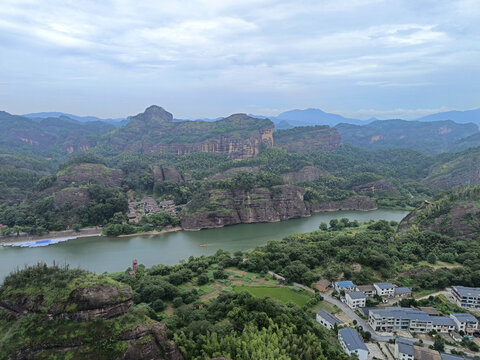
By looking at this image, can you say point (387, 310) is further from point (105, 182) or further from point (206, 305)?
point (105, 182)

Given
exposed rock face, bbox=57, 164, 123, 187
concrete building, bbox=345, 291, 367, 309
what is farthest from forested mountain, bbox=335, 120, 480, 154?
concrete building, bbox=345, 291, 367, 309

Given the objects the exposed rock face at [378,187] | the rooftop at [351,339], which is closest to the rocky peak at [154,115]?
the exposed rock face at [378,187]

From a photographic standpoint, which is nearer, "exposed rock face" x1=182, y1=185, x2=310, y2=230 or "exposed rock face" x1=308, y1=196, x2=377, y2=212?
"exposed rock face" x1=182, y1=185, x2=310, y2=230

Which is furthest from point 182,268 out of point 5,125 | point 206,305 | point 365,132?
point 365,132

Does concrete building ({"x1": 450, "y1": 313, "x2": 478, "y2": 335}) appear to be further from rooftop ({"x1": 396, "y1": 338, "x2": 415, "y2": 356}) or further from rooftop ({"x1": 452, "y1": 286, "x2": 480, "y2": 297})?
rooftop ({"x1": 396, "y1": 338, "x2": 415, "y2": 356})

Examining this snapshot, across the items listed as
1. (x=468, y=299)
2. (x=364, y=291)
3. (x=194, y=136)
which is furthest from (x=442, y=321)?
(x=194, y=136)

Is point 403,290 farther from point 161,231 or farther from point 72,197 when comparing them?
point 72,197

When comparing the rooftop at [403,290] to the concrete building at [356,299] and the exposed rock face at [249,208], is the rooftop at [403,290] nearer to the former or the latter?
the concrete building at [356,299]
